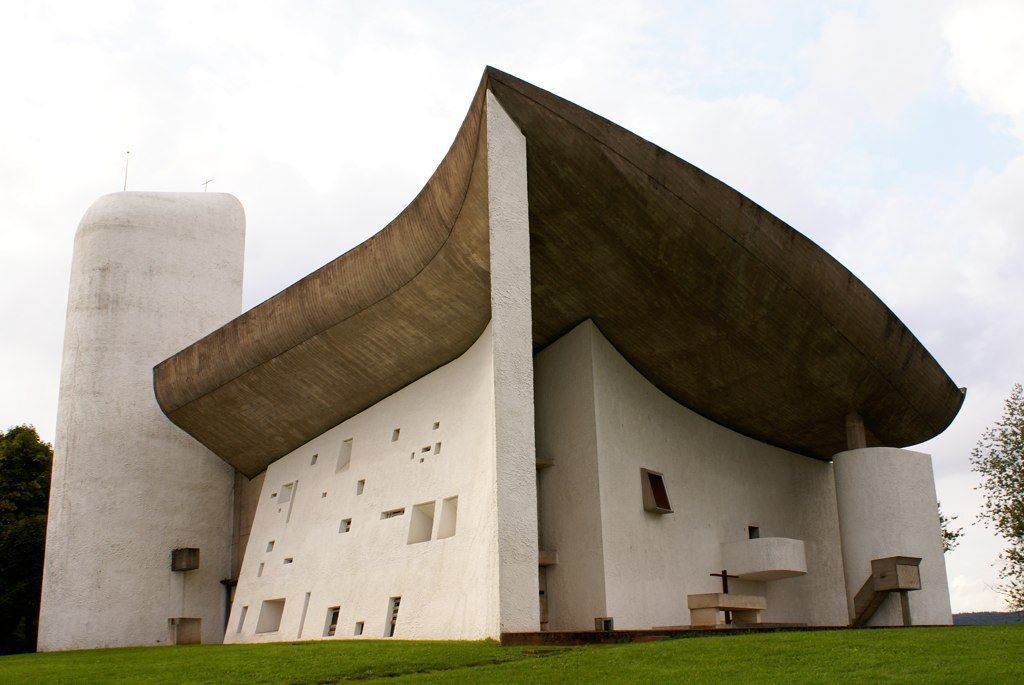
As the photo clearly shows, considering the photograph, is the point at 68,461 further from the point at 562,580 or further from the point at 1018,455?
the point at 1018,455

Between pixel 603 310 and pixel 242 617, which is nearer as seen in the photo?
pixel 603 310

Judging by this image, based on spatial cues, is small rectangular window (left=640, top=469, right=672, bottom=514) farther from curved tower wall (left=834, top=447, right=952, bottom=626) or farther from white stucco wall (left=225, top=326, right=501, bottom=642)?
curved tower wall (left=834, top=447, right=952, bottom=626)

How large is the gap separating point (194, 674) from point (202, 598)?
497 inches

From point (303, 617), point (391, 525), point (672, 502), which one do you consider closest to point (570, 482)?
point (672, 502)

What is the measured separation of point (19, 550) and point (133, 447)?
21.7ft

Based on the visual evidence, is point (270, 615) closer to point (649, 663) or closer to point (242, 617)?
point (242, 617)

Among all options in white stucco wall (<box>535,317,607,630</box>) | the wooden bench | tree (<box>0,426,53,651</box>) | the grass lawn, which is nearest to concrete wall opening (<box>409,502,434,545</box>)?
white stucco wall (<box>535,317,607,630</box>)

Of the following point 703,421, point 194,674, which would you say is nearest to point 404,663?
point 194,674

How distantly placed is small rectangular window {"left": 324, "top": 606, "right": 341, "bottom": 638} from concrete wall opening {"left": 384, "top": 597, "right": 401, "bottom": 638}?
5.58 ft

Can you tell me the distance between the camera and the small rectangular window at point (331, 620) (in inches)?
664

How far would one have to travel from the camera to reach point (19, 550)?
25.5 m

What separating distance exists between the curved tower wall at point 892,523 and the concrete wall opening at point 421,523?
25.5ft

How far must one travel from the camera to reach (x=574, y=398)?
16375mm

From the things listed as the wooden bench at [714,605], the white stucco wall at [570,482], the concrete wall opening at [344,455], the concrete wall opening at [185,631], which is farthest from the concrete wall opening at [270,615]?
the wooden bench at [714,605]
